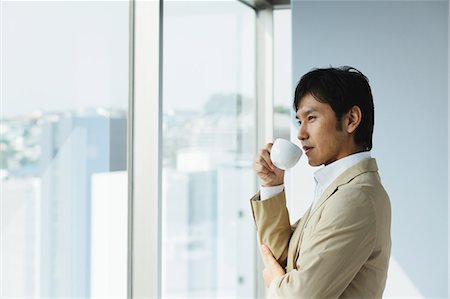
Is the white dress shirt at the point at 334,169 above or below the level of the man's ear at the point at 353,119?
below

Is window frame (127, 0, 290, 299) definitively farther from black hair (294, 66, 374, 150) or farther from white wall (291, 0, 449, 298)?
white wall (291, 0, 449, 298)

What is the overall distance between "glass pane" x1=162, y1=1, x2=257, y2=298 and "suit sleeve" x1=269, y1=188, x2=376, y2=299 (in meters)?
1.45

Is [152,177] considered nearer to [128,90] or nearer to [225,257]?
[128,90]

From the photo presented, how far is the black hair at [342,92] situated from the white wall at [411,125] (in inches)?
61.4

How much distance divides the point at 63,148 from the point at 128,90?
0.51m

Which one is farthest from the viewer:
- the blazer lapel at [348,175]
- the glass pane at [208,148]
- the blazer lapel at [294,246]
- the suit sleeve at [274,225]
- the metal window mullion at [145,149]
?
the glass pane at [208,148]

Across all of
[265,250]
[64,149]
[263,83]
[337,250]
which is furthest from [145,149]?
[263,83]

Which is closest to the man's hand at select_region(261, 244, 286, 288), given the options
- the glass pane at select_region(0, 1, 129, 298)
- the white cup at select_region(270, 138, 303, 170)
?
the white cup at select_region(270, 138, 303, 170)

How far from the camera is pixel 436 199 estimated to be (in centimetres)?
328

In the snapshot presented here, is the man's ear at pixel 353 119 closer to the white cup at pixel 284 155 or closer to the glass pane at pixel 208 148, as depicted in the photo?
the white cup at pixel 284 155

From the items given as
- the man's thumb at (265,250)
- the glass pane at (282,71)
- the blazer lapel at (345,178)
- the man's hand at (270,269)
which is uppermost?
the glass pane at (282,71)

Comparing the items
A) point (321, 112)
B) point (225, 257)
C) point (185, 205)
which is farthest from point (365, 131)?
point (225, 257)

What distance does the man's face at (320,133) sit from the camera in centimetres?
175

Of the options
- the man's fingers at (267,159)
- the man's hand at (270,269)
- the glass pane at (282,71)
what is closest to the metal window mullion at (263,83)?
the glass pane at (282,71)
